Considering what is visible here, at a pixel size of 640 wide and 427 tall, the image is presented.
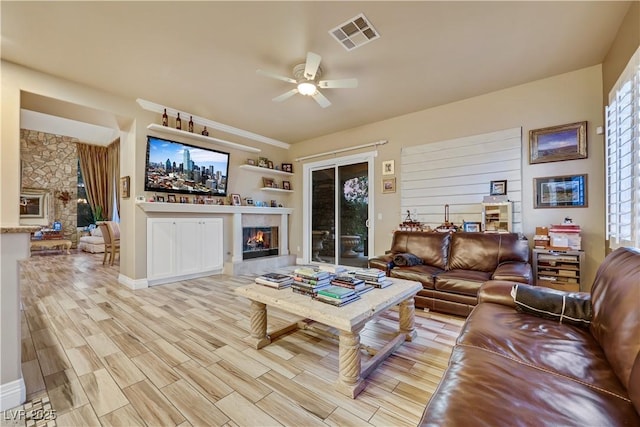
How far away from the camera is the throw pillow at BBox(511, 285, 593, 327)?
1522 mm

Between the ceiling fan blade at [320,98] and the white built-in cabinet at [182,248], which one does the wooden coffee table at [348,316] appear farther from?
the white built-in cabinet at [182,248]

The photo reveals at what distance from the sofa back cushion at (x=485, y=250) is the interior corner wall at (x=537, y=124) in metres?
0.62

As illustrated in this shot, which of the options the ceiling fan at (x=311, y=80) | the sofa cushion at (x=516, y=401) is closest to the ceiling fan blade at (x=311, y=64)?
the ceiling fan at (x=311, y=80)

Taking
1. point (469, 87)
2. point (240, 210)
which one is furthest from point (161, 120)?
point (469, 87)

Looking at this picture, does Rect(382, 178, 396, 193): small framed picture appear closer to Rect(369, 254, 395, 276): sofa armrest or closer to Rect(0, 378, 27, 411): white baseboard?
Rect(369, 254, 395, 276): sofa armrest

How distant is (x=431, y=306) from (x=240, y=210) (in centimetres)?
365

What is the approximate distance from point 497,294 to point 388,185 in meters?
2.97

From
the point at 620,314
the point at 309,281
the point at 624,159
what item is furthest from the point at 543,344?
the point at 624,159

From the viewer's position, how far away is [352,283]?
1.97m

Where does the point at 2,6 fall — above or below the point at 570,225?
above

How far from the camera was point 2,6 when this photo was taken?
219 cm

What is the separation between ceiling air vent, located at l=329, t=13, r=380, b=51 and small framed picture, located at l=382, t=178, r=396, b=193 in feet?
7.86

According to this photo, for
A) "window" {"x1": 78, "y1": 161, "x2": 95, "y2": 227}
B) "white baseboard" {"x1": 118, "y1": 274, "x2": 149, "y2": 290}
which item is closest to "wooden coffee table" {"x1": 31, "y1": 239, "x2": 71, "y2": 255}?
"window" {"x1": 78, "y1": 161, "x2": 95, "y2": 227}

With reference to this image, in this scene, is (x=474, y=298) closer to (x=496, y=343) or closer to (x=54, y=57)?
(x=496, y=343)
